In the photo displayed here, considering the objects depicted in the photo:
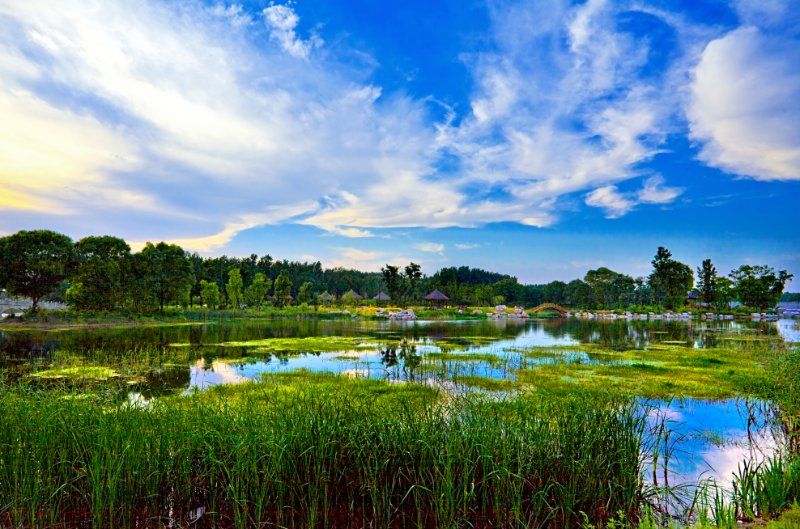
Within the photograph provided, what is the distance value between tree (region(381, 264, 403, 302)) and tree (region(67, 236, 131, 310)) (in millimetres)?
42197

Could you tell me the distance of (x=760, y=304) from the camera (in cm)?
7438

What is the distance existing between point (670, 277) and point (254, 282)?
7318 centimetres

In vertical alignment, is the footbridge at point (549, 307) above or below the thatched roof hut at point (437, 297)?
below

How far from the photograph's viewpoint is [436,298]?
81125mm

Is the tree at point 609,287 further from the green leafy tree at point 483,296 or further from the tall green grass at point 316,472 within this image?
the tall green grass at point 316,472

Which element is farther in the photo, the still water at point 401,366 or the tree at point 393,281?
the tree at point 393,281

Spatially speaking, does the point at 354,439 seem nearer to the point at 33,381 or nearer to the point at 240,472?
the point at 240,472

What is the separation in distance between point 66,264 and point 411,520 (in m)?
45.5

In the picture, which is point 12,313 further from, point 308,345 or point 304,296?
point 304,296

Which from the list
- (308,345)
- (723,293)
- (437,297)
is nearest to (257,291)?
(437,297)

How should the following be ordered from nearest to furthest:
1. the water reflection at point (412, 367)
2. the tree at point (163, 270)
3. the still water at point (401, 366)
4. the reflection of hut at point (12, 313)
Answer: the water reflection at point (412, 367) < the still water at point (401, 366) < the reflection of hut at point (12, 313) < the tree at point (163, 270)

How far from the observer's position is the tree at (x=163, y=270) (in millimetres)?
44094

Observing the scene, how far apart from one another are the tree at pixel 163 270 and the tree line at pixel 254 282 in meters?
0.10

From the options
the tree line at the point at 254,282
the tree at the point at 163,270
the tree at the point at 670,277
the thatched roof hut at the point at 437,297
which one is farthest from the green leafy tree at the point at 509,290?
the tree at the point at 163,270
